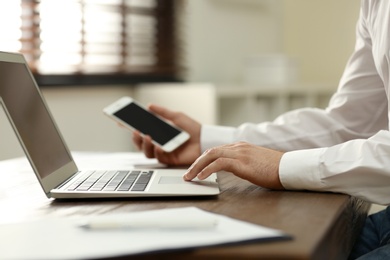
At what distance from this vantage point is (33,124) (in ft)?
3.26

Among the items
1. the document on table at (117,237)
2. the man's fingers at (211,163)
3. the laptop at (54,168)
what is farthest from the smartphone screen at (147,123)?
the document on table at (117,237)

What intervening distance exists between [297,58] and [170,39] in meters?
0.69

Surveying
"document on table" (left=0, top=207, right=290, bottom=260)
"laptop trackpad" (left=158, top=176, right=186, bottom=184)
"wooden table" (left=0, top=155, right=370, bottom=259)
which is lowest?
"laptop trackpad" (left=158, top=176, right=186, bottom=184)

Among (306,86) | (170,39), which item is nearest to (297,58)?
(306,86)

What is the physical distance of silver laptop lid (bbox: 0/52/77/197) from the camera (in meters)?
0.92

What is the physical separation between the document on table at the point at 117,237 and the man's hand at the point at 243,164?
24cm

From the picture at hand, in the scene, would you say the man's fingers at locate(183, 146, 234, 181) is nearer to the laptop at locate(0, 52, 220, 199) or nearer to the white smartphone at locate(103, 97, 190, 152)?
the laptop at locate(0, 52, 220, 199)

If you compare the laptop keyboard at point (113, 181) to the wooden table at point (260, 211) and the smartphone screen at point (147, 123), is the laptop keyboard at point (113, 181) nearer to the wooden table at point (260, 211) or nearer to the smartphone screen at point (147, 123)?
the wooden table at point (260, 211)

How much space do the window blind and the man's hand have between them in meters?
1.43

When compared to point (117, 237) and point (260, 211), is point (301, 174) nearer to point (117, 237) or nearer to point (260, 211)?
point (260, 211)

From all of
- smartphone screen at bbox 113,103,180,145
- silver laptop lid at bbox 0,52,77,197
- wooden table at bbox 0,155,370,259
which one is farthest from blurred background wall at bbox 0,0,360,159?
wooden table at bbox 0,155,370,259

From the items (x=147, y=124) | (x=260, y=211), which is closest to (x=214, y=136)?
(x=147, y=124)

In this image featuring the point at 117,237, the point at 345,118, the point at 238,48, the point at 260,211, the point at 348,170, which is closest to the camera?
the point at 117,237

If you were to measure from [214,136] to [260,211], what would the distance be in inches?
24.5
